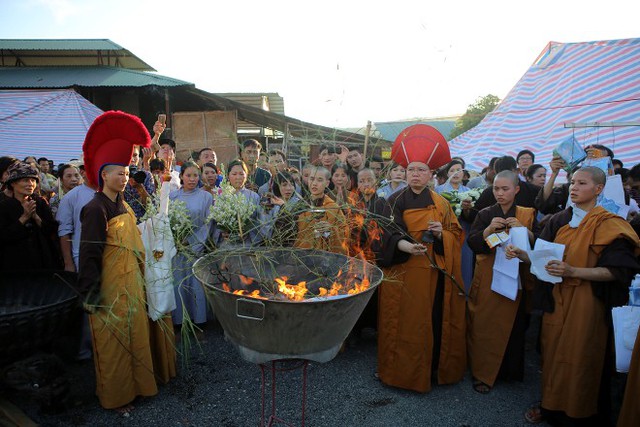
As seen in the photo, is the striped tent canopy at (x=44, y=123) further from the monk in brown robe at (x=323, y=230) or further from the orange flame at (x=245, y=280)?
the orange flame at (x=245, y=280)

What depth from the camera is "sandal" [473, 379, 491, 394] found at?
11.8 ft

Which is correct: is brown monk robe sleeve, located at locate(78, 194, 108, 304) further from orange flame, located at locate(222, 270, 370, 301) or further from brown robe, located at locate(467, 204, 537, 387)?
brown robe, located at locate(467, 204, 537, 387)

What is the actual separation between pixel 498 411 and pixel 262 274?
7.82ft

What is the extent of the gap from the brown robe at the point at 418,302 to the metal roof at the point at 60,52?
16.5 m

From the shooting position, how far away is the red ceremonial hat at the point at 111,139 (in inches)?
113

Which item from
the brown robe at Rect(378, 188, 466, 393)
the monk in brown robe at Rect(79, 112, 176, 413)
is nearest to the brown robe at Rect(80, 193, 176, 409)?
the monk in brown robe at Rect(79, 112, 176, 413)

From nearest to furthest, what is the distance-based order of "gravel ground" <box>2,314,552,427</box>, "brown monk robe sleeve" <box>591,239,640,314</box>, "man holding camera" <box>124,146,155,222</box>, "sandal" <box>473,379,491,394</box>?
"brown monk robe sleeve" <box>591,239,640,314</box>
"gravel ground" <box>2,314,552,427</box>
"sandal" <box>473,379,491,394</box>
"man holding camera" <box>124,146,155,222</box>

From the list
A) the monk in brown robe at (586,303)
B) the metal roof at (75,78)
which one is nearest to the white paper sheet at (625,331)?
the monk in brown robe at (586,303)

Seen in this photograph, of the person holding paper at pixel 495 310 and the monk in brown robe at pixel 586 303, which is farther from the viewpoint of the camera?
the person holding paper at pixel 495 310

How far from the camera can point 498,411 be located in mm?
3309

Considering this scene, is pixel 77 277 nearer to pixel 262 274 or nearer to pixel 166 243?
pixel 166 243

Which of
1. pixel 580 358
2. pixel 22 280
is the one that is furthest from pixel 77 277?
pixel 580 358

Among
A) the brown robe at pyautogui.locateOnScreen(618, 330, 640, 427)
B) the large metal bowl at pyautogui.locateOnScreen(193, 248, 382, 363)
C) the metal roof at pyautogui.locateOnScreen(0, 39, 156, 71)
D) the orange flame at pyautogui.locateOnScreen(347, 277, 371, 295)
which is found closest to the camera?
the large metal bowl at pyautogui.locateOnScreen(193, 248, 382, 363)

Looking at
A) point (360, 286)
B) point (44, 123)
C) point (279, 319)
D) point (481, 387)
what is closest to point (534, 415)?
point (481, 387)
